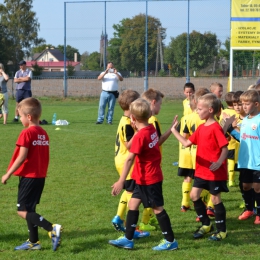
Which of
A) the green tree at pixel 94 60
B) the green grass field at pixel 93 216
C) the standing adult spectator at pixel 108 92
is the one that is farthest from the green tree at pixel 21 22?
the green grass field at pixel 93 216

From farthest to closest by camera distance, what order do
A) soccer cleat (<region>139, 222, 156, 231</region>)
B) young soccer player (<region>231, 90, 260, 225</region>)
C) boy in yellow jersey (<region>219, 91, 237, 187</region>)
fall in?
boy in yellow jersey (<region>219, 91, 237, 187</region>) < young soccer player (<region>231, 90, 260, 225</region>) < soccer cleat (<region>139, 222, 156, 231</region>)

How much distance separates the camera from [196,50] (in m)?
31.2

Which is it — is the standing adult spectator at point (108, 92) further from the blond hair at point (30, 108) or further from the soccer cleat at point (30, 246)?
the soccer cleat at point (30, 246)

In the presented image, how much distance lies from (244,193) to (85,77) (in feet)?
84.6

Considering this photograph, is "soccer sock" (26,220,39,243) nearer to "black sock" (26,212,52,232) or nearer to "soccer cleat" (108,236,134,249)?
"black sock" (26,212,52,232)

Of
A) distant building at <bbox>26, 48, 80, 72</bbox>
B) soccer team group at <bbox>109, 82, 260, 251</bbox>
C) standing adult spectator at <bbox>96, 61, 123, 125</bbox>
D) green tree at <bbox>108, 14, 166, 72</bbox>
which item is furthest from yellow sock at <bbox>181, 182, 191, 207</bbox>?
distant building at <bbox>26, 48, 80, 72</bbox>

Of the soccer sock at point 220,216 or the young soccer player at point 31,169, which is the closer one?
the young soccer player at point 31,169

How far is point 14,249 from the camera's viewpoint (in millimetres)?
5570

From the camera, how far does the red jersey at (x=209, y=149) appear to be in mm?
5777

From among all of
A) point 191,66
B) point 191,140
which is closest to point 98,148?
point 191,140

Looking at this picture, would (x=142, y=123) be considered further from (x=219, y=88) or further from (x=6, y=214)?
(x=219, y=88)

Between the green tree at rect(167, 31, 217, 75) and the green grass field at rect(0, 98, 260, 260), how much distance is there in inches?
752

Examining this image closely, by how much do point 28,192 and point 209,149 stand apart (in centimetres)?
200

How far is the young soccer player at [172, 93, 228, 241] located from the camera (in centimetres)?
579
